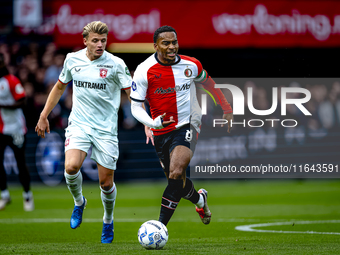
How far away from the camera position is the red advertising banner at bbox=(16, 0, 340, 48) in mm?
16062

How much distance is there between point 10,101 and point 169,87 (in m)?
5.52

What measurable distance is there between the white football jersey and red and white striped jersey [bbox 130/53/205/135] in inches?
12.6

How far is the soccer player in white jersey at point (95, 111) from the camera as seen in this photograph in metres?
6.84

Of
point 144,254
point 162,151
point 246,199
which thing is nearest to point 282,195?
point 246,199

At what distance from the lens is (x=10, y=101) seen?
11359mm

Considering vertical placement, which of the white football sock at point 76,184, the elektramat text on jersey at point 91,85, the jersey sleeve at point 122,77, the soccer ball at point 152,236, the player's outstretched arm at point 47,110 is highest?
the jersey sleeve at point 122,77

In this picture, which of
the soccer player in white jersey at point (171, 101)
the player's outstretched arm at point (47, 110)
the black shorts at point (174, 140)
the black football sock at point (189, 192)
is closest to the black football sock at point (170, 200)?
the soccer player in white jersey at point (171, 101)

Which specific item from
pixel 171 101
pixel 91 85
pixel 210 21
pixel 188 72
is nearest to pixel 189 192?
pixel 171 101

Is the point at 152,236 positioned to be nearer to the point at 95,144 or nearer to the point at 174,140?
the point at 174,140

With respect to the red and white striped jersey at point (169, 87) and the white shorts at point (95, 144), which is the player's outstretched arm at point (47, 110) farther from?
the red and white striped jersey at point (169, 87)

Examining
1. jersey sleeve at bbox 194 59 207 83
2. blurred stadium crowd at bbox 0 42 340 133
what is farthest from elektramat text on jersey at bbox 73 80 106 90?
blurred stadium crowd at bbox 0 42 340 133

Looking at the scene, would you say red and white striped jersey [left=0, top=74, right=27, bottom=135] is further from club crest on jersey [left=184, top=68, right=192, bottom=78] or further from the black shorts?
club crest on jersey [left=184, top=68, right=192, bottom=78]

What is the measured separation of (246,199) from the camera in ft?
41.1

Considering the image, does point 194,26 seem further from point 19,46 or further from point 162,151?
point 162,151
